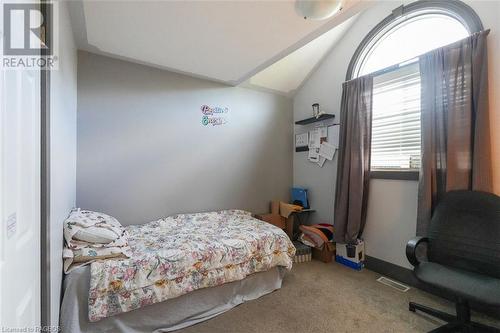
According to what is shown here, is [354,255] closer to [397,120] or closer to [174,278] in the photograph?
[397,120]

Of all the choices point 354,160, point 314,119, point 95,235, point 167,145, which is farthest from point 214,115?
point 95,235

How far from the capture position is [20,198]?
→ 798 mm

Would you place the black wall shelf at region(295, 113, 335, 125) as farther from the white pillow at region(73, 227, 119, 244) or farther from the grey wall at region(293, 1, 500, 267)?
the white pillow at region(73, 227, 119, 244)

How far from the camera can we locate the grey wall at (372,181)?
232cm

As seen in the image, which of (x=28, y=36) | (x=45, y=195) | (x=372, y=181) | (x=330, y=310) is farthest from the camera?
(x=372, y=181)

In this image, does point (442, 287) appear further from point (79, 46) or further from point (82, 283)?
point (79, 46)

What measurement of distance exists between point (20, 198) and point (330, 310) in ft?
6.94

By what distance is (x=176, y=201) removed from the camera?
2.79 m

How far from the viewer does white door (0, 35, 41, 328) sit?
2.20 ft

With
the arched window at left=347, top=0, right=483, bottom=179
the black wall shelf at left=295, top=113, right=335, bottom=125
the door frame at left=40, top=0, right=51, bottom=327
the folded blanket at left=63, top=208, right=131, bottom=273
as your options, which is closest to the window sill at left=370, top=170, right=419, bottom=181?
the arched window at left=347, top=0, right=483, bottom=179

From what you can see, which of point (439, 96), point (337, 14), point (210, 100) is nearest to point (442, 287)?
point (439, 96)

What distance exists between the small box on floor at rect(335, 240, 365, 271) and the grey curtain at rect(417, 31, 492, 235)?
2.30 ft

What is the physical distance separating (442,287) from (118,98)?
10.3 feet

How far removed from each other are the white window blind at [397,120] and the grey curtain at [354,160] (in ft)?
0.53
